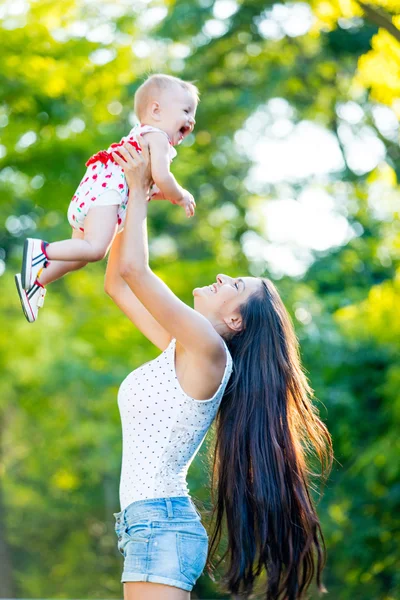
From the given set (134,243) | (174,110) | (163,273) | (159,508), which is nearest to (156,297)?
(134,243)

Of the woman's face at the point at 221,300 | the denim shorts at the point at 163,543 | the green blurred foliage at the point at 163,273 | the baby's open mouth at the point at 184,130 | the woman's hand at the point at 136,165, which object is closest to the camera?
the denim shorts at the point at 163,543

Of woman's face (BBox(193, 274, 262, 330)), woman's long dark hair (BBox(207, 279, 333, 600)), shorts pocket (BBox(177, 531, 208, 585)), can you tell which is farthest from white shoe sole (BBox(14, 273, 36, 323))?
shorts pocket (BBox(177, 531, 208, 585))

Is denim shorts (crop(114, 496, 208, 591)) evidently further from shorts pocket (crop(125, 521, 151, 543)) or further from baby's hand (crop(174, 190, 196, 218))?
baby's hand (crop(174, 190, 196, 218))

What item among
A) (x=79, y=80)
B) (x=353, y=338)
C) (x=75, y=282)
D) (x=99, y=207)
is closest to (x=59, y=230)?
(x=75, y=282)

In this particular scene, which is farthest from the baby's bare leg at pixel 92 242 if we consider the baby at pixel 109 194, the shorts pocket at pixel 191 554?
the shorts pocket at pixel 191 554

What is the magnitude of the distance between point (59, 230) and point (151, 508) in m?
9.39

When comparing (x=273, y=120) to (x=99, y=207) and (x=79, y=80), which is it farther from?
(x=99, y=207)

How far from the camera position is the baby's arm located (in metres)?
2.60

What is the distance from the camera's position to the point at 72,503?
13.6m

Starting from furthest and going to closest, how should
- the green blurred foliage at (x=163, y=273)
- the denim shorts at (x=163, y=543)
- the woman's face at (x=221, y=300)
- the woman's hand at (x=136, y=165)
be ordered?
the green blurred foliage at (x=163, y=273) < the woman's face at (x=221, y=300) < the woman's hand at (x=136, y=165) < the denim shorts at (x=163, y=543)

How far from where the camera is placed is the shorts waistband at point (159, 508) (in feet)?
7.70

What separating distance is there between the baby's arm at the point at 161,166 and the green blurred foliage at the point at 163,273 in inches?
54.7

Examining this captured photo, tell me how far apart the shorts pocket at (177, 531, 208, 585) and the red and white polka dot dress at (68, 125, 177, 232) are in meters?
0.97

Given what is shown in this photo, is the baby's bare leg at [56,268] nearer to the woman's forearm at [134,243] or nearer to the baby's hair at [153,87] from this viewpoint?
the woman's forearm at [134,243]
